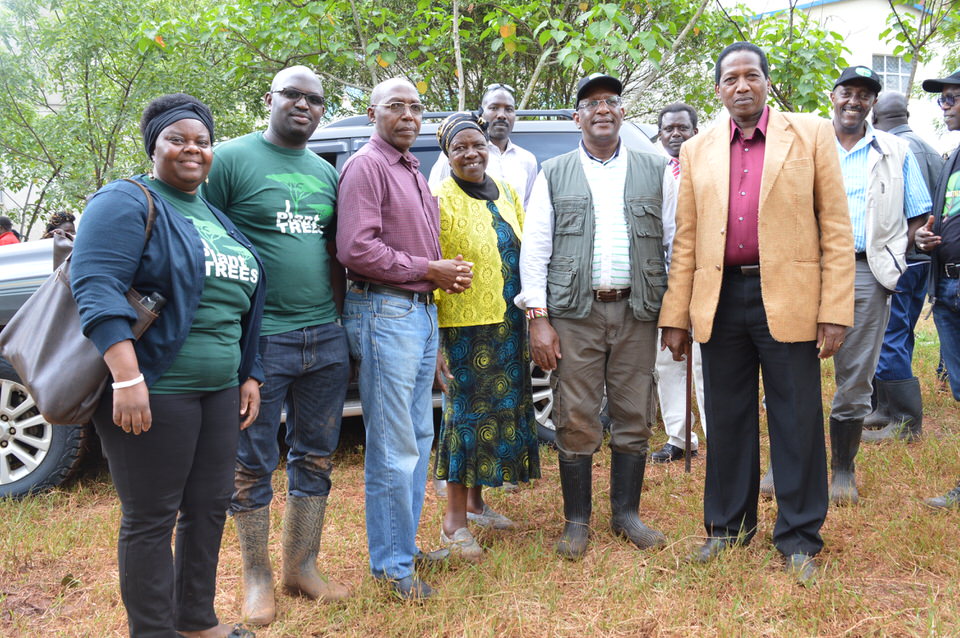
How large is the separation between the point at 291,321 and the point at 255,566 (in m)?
0.97

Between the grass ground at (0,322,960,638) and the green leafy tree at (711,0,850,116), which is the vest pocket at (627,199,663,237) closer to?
the grass ground at (0,322,960,638)

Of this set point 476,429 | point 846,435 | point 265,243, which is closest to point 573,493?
point 476,429

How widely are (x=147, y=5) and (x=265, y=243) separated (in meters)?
9.88

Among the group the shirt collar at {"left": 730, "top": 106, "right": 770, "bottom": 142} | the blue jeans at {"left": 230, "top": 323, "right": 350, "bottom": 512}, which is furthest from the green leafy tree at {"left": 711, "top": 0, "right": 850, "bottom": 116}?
the blue jeans at {"left": 230, "top": 323, "right": 350, "bottom": 512}

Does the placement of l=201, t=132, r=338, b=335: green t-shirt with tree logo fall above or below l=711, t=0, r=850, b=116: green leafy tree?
below

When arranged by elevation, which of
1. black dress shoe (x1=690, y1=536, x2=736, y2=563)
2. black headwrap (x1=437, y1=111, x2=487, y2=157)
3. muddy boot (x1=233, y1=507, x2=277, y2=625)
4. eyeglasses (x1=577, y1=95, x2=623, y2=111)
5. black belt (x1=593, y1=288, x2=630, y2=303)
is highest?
eyeglasses (x1=577, y1=95, x2=623, y2=111)

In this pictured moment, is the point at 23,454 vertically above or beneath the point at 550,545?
Result: above

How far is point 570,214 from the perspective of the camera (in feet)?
11.4

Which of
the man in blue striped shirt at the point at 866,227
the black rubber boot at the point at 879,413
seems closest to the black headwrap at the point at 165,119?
the man in blue striped shirt at the point at 866,227

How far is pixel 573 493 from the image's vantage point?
11.8ft

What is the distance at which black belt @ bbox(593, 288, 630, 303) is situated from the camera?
3.44m

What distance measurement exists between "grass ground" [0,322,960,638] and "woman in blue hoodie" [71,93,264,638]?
60cm

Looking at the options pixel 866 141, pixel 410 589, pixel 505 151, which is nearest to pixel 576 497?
pixel 410 589

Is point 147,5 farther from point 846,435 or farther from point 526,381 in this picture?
point 846,435
